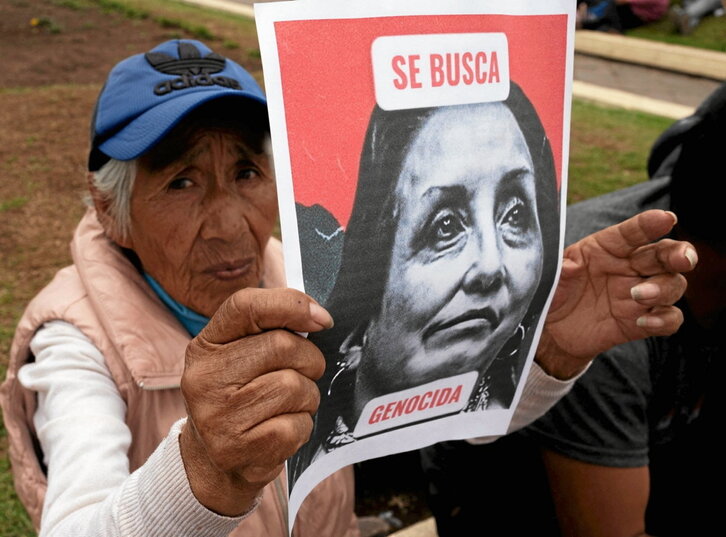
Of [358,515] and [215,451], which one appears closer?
[215,451]

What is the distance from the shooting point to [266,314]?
2.78 ft

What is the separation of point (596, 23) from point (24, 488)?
455 inches

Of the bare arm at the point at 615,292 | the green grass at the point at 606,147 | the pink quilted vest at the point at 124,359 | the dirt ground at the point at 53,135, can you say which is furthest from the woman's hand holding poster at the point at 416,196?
the green grass at the point at 606,147

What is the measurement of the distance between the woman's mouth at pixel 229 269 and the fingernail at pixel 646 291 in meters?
0.69

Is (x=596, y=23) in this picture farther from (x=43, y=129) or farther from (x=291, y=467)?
(x=291, y=467)

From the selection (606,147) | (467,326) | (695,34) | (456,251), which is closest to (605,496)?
(467,326)

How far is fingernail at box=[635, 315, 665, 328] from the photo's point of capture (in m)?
1.26

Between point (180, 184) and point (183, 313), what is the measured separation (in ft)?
0.85

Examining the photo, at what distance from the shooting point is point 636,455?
5.27ft

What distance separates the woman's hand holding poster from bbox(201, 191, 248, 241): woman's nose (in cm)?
48

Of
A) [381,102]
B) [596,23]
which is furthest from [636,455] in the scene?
[596,23]

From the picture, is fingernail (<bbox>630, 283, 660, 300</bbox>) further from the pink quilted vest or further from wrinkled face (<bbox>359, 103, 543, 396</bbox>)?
the pink quilted vest

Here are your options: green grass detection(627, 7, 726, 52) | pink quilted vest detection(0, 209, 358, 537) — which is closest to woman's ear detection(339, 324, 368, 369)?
pink quilted vest detection(0, 209, 358, 537)

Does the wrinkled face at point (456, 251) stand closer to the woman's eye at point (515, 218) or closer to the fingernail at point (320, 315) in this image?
the woman's eye at point (515, 218)
